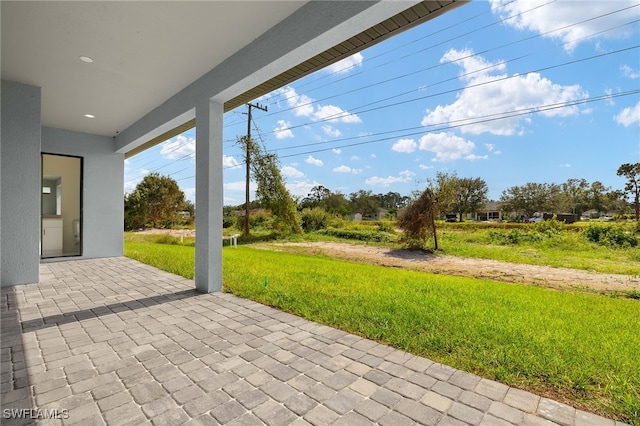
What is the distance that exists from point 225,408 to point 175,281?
3.64 meters

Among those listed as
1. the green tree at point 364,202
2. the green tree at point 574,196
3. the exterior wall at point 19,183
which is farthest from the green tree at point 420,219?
the green tree at point 364,202

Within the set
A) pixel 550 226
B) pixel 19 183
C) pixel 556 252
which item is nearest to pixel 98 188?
pixel 19 183

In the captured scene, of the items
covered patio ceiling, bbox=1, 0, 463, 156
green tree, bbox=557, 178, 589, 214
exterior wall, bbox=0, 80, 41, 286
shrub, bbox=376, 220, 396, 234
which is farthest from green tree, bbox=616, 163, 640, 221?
exterior wall, bbox=0, 80, 41, 286

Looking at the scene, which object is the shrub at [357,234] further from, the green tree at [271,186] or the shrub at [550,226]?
the shrub at [550,226]

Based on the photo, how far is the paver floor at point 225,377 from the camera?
1.54 m

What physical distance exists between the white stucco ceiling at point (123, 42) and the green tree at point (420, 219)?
7.51 m

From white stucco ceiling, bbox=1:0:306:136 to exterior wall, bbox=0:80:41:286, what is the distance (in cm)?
36

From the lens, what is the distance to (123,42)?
131 inches

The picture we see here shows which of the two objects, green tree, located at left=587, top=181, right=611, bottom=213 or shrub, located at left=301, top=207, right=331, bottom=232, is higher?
green tree, located at left=587, top=181, right=611, bottom=213

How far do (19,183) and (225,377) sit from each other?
4796 millimetres

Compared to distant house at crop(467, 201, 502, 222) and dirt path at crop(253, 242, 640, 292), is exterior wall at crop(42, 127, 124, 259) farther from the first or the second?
distant house at crop(467, 201, 502, 222)

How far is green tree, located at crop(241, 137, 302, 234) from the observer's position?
46.1 ft

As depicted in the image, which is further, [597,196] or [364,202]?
[364,202]

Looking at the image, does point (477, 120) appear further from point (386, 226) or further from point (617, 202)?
point (617, 202)
